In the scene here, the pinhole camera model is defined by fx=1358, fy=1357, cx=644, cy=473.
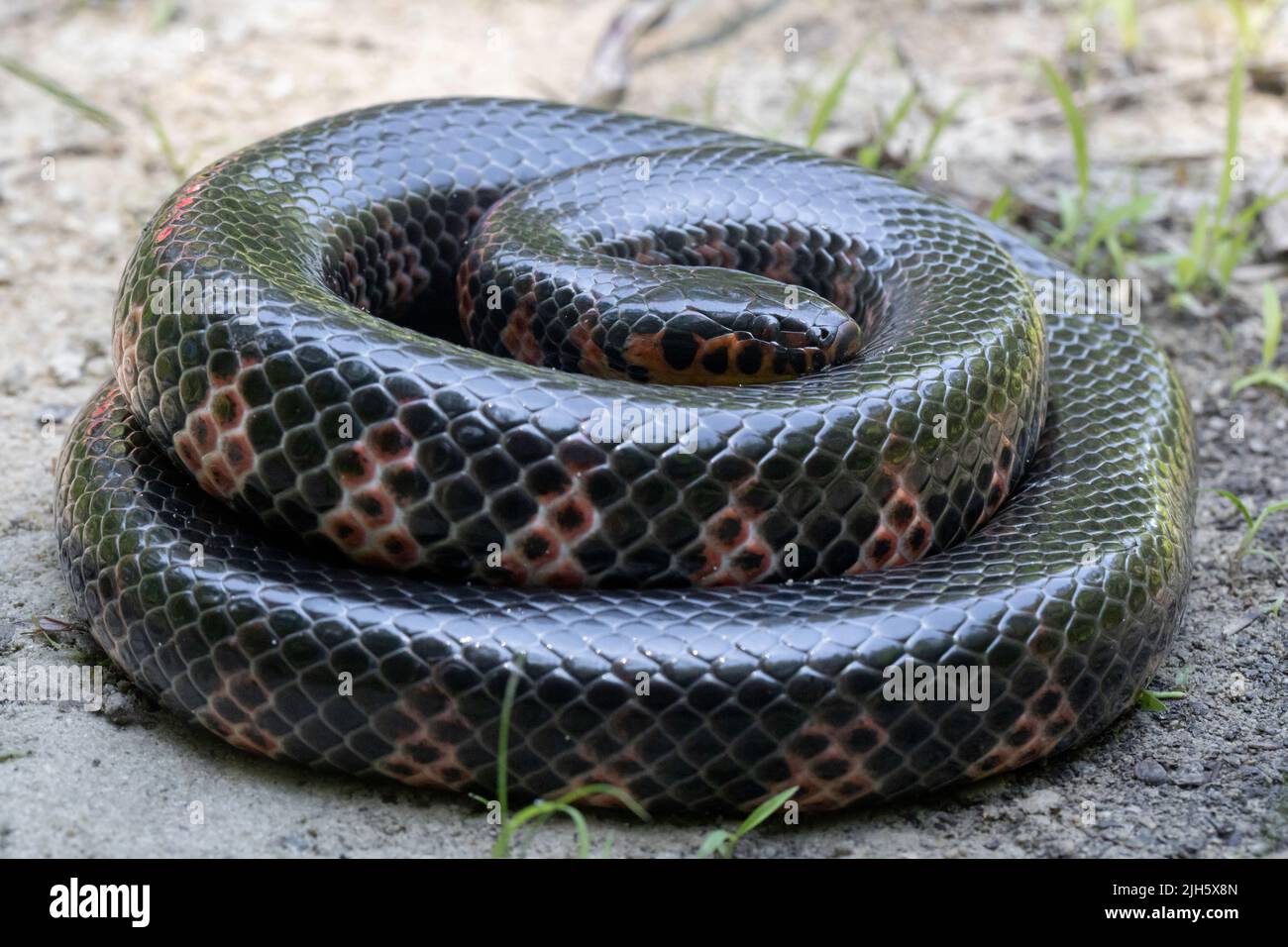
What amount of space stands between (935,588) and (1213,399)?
368 centimetres

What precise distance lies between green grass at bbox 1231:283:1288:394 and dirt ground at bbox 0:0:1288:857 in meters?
0.10

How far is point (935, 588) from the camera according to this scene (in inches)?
192

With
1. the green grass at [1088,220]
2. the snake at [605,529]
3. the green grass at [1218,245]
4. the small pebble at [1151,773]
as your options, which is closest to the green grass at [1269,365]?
the green grass at [1218,245]

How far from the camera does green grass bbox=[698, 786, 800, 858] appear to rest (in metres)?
4.38

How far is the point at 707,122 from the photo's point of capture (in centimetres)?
967

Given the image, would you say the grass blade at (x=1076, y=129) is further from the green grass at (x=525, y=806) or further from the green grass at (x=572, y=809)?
the green grass at (x=525, y=806)

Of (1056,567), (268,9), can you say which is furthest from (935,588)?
(268,9)

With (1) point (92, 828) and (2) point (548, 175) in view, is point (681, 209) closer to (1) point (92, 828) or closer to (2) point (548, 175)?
(2) point (548, 175)

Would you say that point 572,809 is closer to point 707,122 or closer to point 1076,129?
point 1076,129

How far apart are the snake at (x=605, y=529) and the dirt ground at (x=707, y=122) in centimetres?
20

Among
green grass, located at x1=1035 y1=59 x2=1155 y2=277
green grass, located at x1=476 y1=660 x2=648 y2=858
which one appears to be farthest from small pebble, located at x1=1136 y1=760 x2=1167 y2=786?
green grass, located at x1=1035 y1=59 x2=1155 y2=277

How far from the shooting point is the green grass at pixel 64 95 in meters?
8.28

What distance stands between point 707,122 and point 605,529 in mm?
5587

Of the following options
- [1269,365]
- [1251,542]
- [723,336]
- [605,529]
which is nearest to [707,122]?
[1269,365]
